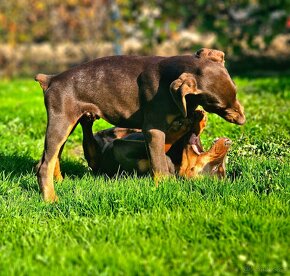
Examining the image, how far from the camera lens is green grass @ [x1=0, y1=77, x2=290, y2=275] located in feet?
12.6

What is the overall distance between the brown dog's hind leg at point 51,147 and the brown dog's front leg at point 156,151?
69 centimetres

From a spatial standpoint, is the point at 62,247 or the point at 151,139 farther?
the point at 151,139

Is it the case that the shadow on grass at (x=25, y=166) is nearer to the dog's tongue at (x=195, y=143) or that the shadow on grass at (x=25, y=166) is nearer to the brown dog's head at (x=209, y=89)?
the dog's tongue at (x=195, y=143)

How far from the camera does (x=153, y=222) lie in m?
4.43

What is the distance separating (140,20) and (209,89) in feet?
35.7

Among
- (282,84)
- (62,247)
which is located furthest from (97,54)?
(62,247)

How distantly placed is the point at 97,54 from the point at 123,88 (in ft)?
39.0

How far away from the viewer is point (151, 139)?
5.33 metres

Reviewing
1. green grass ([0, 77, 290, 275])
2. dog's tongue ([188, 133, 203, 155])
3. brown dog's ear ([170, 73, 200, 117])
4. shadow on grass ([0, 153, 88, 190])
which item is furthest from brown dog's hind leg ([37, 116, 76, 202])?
dog's tongue ([188, 133, 203, 155])

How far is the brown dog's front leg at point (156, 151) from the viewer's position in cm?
531

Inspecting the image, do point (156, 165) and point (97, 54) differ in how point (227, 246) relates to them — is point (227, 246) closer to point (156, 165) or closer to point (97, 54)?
point (156, 165)

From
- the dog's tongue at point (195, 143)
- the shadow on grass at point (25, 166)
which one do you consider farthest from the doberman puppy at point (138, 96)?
the shadow on grass at point (25, 166)

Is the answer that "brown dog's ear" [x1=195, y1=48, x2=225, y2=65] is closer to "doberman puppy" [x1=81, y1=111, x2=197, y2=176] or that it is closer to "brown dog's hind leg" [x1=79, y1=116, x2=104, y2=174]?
"doberman puppy" [x1=81, y1=111, x2=197, y2=176]

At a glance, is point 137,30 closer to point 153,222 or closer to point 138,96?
point 138,96
